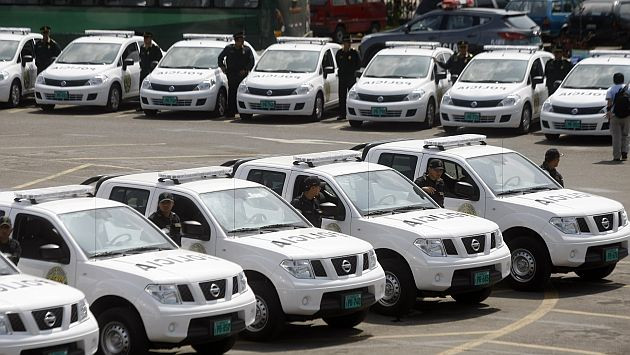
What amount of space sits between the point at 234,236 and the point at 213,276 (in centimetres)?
159

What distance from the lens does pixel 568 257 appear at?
58.1ft

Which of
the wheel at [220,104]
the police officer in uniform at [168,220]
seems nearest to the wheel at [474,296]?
the police officer in uniform at [168,220]

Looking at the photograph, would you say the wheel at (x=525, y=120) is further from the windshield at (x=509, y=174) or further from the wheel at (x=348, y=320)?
the wheel at (x=348, y=320)

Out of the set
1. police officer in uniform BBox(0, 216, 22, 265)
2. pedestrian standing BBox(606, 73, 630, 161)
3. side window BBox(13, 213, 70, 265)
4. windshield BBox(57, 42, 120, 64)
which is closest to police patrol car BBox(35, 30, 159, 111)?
windshield BBox(57, 42, 120, 64)

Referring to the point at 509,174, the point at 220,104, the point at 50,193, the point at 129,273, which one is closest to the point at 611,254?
the point at 509,174

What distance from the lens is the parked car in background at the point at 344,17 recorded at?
55.3m

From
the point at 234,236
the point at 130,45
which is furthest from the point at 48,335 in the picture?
the point at 130,45

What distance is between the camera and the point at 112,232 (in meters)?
14.7

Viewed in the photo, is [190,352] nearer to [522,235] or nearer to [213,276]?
[213,276]

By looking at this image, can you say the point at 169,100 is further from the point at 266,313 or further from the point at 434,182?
the point at 266,313

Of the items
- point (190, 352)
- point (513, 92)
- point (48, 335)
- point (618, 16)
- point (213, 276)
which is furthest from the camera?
point (618, 16)

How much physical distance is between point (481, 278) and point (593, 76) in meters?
14.7

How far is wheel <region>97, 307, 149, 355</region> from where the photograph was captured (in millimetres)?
13648

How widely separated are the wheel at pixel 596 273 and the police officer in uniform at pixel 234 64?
52.3ft
